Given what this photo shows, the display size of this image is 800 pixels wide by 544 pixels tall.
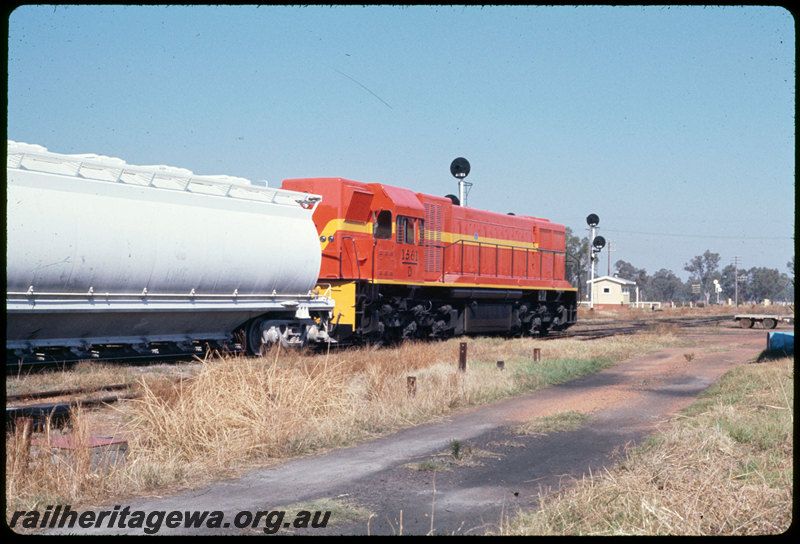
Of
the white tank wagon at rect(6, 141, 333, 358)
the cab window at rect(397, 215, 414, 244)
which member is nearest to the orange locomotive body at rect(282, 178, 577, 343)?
the cab window at rect(397, 215, 414, 244)

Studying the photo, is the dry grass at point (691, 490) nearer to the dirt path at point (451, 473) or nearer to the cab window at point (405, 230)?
the dirt path at point (451, 473)

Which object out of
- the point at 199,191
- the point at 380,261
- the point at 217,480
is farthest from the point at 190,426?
the point at 380,261

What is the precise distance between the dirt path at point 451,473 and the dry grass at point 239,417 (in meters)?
0.44

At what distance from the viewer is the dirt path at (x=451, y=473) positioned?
6.62m

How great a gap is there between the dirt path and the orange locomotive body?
7935 millimetres

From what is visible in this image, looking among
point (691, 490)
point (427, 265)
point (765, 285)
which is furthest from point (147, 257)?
point (765, 285)

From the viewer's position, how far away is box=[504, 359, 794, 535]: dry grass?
5.63 m

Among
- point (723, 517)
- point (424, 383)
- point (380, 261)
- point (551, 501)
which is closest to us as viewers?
point (723, 517)

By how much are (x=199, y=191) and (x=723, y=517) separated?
41.6 feet

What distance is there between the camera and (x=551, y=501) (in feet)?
22.7

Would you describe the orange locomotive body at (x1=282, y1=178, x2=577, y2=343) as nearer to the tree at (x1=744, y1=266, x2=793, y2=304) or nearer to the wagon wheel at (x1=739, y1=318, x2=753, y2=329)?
the wagon wheel at (x1=739, y1=318, x2=753, y2=329)

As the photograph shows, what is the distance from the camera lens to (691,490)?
6137 millimetres

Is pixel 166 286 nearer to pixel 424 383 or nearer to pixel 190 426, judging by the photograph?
pixel 424 383

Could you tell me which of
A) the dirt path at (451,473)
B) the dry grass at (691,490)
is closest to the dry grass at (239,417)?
the dirt path at (451,473)
